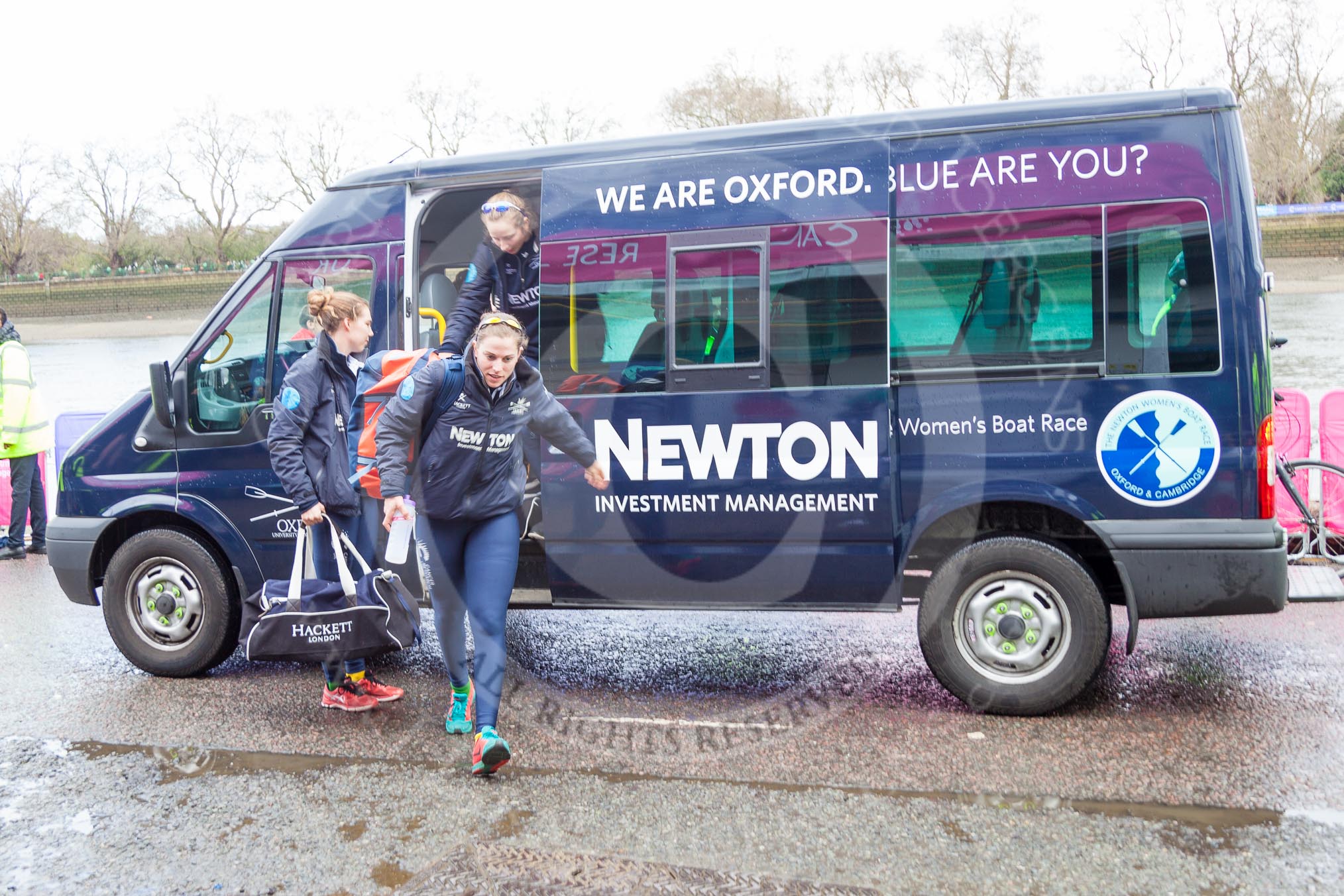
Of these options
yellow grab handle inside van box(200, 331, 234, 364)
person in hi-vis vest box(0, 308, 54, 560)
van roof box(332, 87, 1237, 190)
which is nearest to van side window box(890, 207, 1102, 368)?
van roof box(332, 87, 1237, 190)

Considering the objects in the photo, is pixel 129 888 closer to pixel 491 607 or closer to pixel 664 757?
pixel 491 607

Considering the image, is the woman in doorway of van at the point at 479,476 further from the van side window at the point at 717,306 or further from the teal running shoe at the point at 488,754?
the van side window at the point at 717,306

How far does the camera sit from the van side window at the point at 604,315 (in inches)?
207

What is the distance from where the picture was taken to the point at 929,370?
496 cm

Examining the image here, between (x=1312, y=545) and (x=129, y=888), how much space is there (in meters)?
7.30

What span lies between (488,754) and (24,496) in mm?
7182

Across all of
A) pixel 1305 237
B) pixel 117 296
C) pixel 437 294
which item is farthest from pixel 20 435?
pixel 117 296

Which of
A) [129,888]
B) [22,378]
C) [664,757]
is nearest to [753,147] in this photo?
[664,757]

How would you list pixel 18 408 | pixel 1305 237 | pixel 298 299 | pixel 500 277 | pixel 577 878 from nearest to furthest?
1. pixel 577 878
2. pixel 298 299
3. pixel 500 277
4. pixel 18 408
5. pixel 1305 237

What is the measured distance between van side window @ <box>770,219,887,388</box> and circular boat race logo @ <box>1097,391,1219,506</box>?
38.3 inches

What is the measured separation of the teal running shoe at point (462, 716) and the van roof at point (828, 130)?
8.02ft

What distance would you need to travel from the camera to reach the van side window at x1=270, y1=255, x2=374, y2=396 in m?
5.88

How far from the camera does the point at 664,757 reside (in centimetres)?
464

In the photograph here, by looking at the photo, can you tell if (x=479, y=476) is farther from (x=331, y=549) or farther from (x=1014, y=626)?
(x=1014, y=626)
